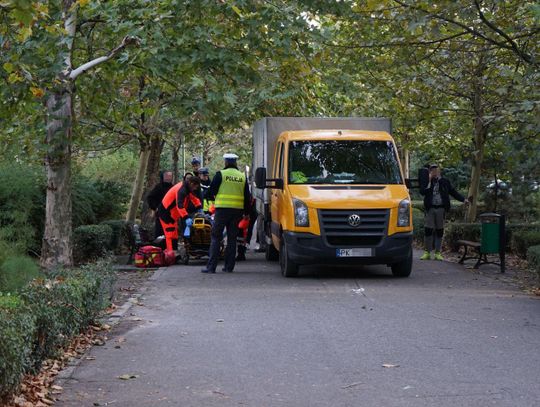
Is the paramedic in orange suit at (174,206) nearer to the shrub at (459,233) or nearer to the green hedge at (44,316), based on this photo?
the shrub at (459,233)

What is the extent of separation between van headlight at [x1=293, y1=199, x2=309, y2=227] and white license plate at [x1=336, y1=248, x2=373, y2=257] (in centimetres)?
69

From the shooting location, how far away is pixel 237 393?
23.0 feet

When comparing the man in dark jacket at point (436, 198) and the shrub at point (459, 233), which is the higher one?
the man in dark jacket at point (436, 198)

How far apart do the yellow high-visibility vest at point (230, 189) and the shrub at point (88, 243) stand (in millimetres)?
3179

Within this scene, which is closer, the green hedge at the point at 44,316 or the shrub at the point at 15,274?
the green hedge at the point at 44,316

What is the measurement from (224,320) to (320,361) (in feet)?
8.60

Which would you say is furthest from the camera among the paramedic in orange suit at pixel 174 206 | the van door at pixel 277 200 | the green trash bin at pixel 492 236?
the paramedic in orange suit at pixel 174 206

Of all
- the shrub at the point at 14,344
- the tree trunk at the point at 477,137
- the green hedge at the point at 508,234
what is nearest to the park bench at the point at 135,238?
the tree trunk at the point at 477,137

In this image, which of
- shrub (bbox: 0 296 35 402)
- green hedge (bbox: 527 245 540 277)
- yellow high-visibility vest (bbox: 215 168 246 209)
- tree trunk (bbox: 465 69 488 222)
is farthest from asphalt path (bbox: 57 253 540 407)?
tree trunk (bbox: 465 69 488 222)

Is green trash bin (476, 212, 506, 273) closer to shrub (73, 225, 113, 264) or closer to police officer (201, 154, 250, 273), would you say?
police officer (201, 154, 250, 273)

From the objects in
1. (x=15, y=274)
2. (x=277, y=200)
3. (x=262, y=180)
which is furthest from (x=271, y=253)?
(x=15, y=274)

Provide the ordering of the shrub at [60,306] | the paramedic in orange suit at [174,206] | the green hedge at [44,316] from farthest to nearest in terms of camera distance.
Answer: the paramedic in orange suit at [174,206]
the shrub at [60,306]
the green hedge at [44,316]

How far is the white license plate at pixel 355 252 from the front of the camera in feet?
48.6

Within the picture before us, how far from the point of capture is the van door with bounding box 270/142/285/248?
1608 cm
